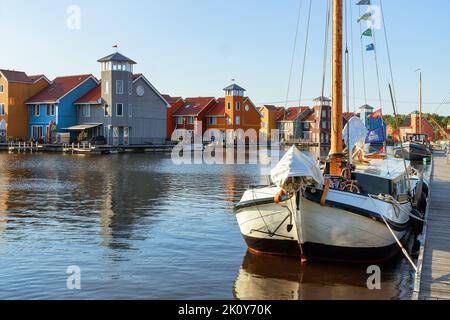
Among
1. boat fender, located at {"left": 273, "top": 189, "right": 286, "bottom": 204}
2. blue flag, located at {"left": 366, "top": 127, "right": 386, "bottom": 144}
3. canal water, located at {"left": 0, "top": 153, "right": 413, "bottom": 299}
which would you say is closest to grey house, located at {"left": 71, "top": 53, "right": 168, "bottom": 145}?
canal water, located at {"left": 0, "top": 153, "right": 413, "bottom": 299}

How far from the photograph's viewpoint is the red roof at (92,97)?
70.8 metres

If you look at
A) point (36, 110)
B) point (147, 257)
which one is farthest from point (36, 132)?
point (147, 257)

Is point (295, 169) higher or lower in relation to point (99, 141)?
lower

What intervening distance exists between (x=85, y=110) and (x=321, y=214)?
64.9 m

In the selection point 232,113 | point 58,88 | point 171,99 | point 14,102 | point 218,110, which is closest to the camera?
point 14,102

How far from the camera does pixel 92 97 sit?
71875 millimetres

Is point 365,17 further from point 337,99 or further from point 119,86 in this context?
point 119,86

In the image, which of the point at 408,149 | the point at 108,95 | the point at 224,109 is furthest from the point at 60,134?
the point at 408,149

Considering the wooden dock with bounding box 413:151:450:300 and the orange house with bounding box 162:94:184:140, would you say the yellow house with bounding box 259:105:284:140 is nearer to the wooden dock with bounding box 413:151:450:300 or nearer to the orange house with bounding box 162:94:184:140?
the orange house with bounding box 162:94:184:140

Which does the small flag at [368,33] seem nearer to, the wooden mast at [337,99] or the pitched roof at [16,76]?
the wooden mast at [337,99]

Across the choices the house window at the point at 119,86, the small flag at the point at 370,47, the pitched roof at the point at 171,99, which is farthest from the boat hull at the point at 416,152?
the pitched roof at the point at 171,99

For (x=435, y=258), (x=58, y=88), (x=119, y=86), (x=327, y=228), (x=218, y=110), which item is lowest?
(x=435, y=258)

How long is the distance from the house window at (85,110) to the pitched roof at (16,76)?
10221 millimetres
